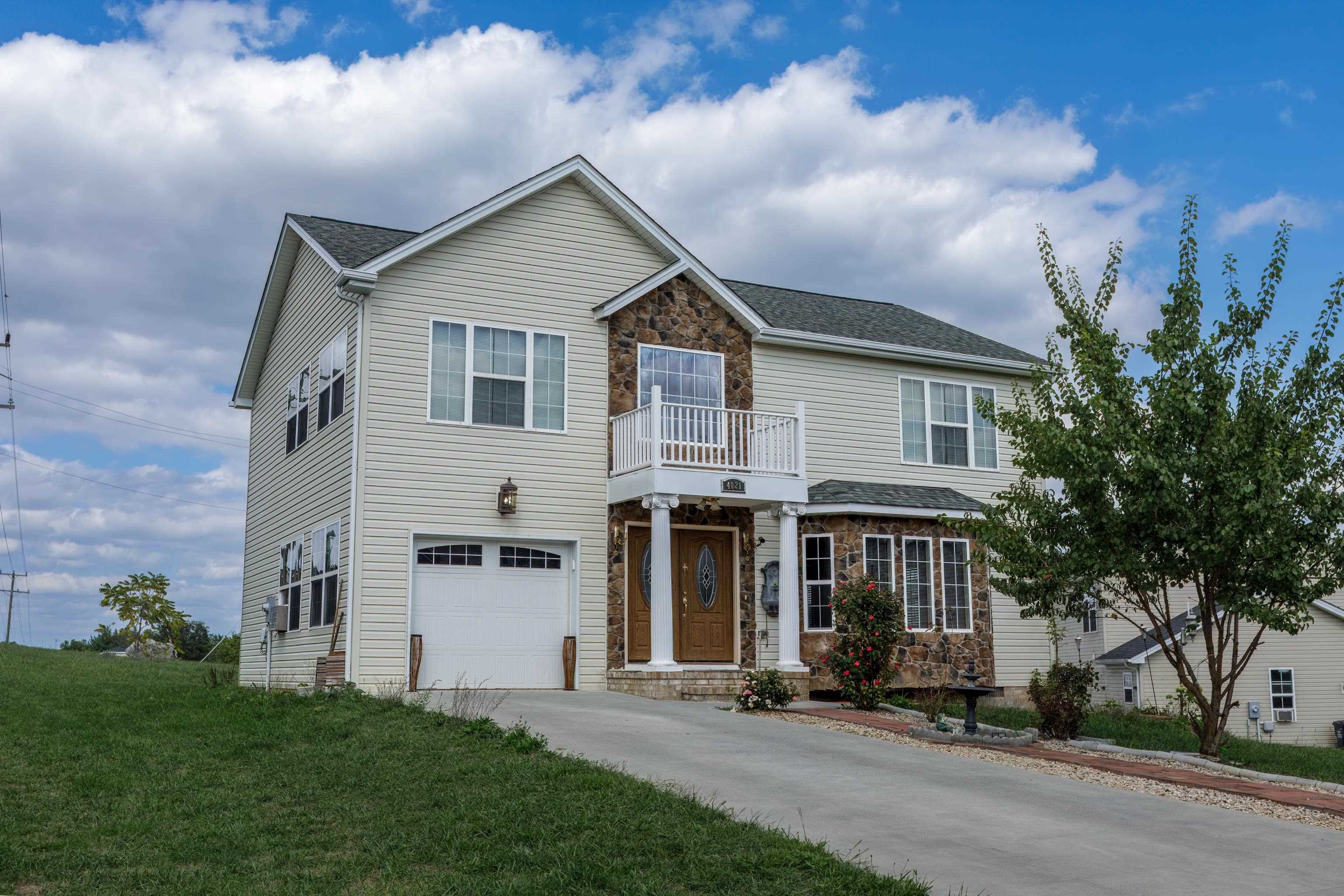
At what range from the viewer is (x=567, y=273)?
18.4 metres

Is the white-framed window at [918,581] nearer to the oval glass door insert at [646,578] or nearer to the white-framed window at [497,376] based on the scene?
the oval glass door insert at [646,578]

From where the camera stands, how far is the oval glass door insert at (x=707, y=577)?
730 inches

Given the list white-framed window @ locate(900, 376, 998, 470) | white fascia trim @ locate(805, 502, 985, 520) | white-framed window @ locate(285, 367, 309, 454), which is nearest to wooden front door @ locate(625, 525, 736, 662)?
white fascia trim @ locate(805, 502, 985, 520)

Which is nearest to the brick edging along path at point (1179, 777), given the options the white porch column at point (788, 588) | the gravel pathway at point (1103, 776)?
the gravel pathway at point (1103, 776)

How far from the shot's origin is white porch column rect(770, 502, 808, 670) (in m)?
17.7

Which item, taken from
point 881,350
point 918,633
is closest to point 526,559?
point 918,633

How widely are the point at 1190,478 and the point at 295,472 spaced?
13.9 m

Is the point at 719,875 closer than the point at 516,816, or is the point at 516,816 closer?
the point at 719,875

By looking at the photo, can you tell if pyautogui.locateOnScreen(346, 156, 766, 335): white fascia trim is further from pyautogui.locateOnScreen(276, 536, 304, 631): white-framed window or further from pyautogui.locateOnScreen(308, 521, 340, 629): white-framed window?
pyautogui.locateOnScreen(276, 536, 304, 631): white-framed window

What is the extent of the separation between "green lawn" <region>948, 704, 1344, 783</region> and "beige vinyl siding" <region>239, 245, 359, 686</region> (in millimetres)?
9504

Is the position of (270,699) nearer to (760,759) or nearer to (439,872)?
(760,759)

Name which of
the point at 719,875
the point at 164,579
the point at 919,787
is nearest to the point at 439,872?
the point at 719,875

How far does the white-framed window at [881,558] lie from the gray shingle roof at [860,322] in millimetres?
3603

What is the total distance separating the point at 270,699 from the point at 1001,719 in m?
9.85
